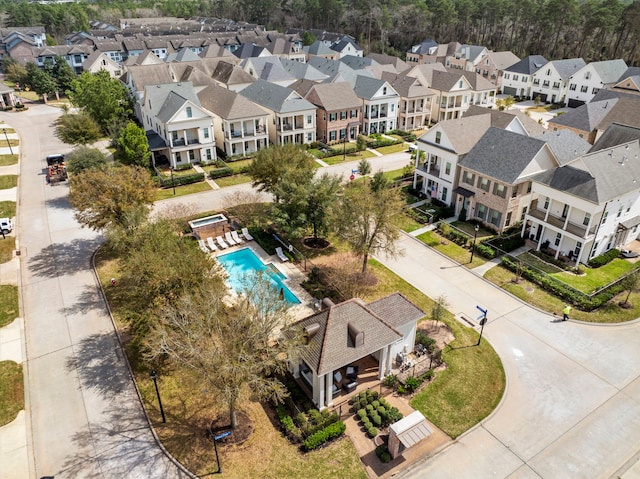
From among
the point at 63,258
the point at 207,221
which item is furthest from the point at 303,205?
the point at 63,258

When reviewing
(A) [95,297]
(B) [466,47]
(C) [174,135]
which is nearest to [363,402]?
(A) [95,297]

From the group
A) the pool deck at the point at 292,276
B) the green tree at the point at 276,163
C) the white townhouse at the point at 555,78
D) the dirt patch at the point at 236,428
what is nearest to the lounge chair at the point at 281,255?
the pool deck at the point at 292,276

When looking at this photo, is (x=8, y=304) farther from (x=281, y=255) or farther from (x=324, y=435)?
(x=324, y=435)

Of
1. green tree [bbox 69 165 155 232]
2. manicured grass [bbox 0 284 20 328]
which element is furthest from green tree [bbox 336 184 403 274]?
manicured grass [bbox 0 284 20 328]

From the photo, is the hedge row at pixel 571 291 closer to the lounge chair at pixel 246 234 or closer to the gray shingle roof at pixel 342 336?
the gray shingle roof at pixel 342 336

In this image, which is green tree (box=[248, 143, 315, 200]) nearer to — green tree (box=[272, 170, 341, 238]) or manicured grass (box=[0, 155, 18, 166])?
green tree (box=[272, 170, 341, 238])

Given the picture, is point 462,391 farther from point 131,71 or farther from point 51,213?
point 131,71
